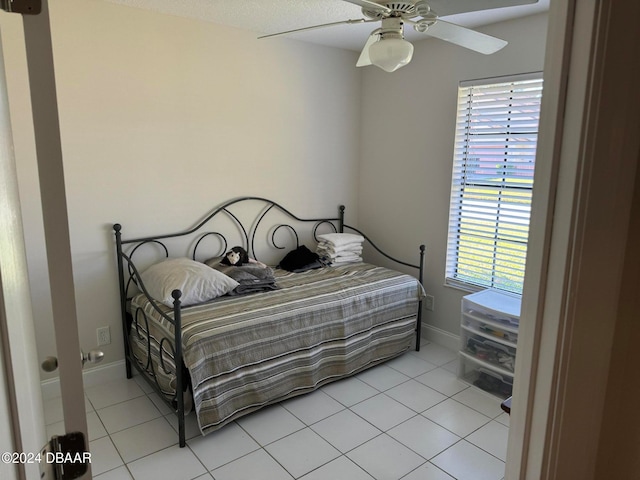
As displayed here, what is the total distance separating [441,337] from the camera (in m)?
3.58

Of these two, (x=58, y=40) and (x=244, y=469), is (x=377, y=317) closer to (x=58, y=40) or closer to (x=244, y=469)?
(x=244, y=469)

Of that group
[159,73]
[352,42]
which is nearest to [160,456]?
[159,73]

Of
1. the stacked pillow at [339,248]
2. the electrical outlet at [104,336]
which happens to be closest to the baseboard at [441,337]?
the stacked pillow at [339,248]

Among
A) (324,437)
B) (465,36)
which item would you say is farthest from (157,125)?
(324,437)

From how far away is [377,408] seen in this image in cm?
267

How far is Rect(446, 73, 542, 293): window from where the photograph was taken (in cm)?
290

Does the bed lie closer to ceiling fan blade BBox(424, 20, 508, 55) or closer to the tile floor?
the tile floor

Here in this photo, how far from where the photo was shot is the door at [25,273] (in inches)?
Answer: 24.8

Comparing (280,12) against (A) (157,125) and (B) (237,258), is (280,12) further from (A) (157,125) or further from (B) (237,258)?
(B) (237,258)

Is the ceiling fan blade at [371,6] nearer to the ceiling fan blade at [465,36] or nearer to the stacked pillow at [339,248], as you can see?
the ceiling fan blade at [465,36]

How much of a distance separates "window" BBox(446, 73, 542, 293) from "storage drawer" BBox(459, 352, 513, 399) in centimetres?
58

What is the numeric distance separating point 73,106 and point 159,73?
1.89 ft

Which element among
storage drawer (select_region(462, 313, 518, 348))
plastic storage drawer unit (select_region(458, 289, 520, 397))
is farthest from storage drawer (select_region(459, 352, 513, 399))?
storage drawer (select_region(462, 313, 518, 348))

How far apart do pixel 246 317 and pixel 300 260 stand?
1079 millimetres
